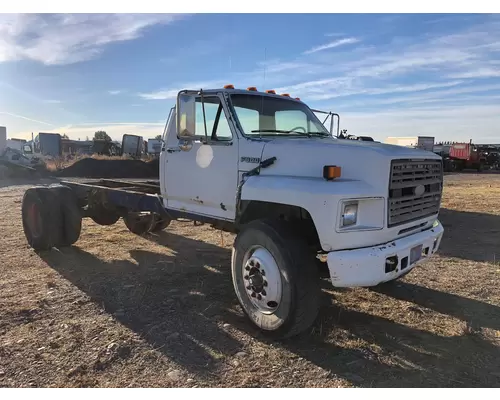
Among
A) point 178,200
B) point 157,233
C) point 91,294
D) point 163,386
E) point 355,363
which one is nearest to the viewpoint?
point 163,386

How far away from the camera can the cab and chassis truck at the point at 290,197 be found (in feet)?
11.6

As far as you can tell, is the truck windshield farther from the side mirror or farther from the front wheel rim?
the front wheel rim

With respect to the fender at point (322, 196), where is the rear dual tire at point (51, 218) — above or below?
below

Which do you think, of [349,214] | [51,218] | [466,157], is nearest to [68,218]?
[51,218]

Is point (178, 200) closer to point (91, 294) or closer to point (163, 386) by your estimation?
point (91, 294)

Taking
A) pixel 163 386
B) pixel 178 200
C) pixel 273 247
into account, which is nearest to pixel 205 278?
pixel 178 200

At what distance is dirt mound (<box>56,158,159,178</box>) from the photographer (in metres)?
25.7

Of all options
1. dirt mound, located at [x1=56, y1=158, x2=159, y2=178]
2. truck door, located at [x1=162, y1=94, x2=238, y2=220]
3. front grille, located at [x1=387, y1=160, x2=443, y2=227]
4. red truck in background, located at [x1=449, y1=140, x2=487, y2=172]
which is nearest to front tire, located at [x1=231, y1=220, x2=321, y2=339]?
truck door, located at [x1=162, y1=94, x2=238, y2=220]

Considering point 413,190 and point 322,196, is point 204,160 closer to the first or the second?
point 322,196

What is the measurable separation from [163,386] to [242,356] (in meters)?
0.72

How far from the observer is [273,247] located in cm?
377

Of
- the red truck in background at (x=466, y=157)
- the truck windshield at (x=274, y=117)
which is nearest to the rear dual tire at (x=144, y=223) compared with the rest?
the truck windshield at (x=274, y=117)

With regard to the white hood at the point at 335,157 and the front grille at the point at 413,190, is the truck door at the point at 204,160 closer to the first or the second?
the white hood at the point at 335,157

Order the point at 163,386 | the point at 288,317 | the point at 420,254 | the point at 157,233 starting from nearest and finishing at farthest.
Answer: the point at 163,386 < the point at 288,317 < the point at 420,254 < the point at 157,233
